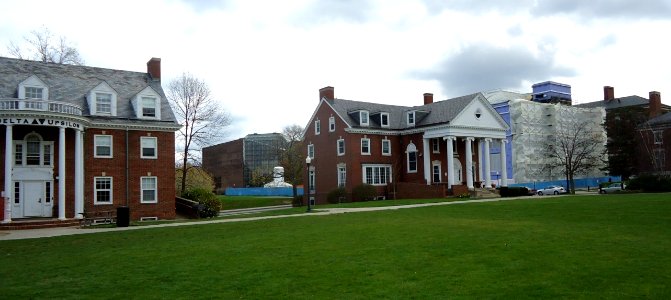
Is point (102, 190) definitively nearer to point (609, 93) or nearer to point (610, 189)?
point (610, 189)

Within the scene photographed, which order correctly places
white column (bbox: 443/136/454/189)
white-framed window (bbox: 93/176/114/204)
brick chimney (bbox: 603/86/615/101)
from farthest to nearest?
brick chimney (bbox: 603/86/615/101), white column (bbox: 443/136/454/189), white-framed window (bbox: 93/176/114/204)

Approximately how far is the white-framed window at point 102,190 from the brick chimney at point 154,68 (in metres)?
9.07

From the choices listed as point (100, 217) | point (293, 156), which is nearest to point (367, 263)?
point (100, 217)

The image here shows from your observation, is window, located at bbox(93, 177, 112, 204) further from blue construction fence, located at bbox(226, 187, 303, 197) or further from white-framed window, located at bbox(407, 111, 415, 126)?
blue construction fence, located at bbox(226, 187, 303, 197)

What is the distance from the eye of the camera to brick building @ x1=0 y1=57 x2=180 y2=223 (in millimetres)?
29609

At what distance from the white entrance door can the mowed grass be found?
12073 millimetres

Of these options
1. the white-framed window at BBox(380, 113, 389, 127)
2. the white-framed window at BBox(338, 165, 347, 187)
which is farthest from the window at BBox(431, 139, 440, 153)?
the white-framed window at BBox(338, 165, 347, 187)

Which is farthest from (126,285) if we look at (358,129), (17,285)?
(358,129)

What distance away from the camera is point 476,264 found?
11.1 meters

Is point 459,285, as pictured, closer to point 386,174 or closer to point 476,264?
point 476,264

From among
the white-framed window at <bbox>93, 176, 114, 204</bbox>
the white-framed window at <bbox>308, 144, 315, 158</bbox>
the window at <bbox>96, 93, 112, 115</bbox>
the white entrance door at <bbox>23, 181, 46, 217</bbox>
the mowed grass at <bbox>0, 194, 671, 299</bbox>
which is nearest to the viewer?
the mowed grass at <bbox>0, 194, 671, 299</bbox>

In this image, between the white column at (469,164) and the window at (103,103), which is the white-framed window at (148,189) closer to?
Result: the window at (103,103)

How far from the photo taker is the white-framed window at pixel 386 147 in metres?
50.8

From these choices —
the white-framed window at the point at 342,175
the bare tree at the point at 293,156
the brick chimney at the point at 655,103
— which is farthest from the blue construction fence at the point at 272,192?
the brick chimney at the point at 655,103
